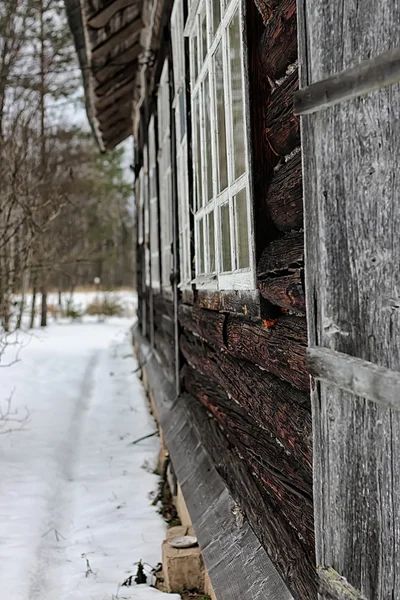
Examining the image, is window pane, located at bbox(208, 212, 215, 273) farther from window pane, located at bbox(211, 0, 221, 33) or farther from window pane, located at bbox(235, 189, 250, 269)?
window pane, located at bbox(211, 0, 221, 33)

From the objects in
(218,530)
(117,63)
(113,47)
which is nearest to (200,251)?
(218,530)

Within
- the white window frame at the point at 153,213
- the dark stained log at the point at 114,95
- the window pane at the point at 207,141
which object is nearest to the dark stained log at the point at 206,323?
the window pane at the point at 207,141

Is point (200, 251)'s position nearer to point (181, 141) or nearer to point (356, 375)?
point (181, 141)

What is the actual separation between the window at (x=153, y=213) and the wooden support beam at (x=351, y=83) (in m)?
5.55

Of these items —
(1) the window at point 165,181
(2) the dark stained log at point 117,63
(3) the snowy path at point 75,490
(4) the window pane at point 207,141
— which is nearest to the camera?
(4) the window pane at point 207,141

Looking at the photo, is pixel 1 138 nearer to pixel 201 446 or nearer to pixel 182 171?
pixel 182 171

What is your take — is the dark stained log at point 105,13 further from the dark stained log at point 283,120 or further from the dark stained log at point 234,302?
the dark stained log at point 283,120

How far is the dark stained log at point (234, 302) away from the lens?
7.80 ft

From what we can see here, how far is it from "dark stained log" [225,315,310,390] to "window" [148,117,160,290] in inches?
176

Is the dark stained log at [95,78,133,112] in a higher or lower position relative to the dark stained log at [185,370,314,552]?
higher

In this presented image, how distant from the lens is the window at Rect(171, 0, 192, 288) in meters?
4.15

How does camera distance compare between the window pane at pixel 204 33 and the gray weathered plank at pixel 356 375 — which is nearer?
the gray weathered plank at pixel 356 375

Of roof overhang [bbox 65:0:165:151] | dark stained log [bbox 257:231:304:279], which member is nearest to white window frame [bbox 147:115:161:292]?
roof overhang [bbox 65:0:165:151]

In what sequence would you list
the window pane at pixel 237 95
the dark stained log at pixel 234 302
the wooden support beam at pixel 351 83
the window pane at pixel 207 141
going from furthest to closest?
the window pane at pixel 207 141, the window pane at pixel 237 95, the dark stained log at pixel 234 302, the wooden support beam at pixel 351 83
